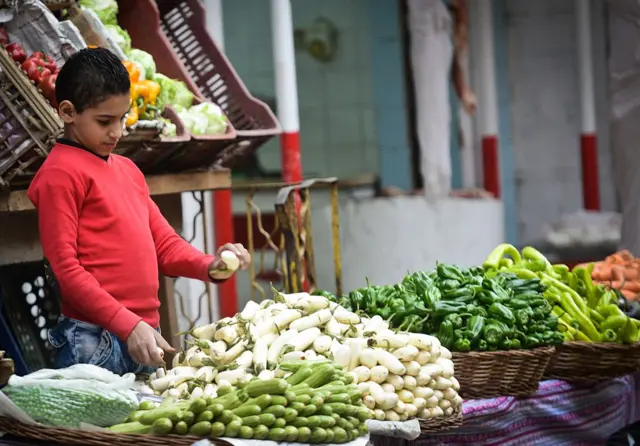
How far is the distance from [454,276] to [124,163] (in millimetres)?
1728

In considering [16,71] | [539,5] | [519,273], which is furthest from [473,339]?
[539,5]

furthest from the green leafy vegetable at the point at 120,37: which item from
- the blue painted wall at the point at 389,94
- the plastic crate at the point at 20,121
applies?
the blue painted wall at the point at 389,94

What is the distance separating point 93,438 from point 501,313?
209 centimetres

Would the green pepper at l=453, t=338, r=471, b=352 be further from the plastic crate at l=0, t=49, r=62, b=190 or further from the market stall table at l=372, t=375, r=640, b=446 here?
the plastic crate at l=0, t=49, r=62, b=190

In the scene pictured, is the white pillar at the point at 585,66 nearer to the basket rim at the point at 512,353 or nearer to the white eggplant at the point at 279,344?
the basket rim at the point at 512,353

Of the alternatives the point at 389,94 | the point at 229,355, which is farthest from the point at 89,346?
the point at 389,94

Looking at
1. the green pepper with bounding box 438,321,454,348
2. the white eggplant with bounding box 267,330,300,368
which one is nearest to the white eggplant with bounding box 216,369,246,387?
the white eggplant with bounding box 267,330,300,368

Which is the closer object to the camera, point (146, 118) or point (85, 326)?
point (85, 326)

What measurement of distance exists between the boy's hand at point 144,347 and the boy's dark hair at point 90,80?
70 cm

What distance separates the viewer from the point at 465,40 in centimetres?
1138

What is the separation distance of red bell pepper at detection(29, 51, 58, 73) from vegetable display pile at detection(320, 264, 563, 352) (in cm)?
139

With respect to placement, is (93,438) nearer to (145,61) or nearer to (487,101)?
(145,61)

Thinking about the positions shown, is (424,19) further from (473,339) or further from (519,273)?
(473,339)

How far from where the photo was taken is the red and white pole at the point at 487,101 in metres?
11.6
